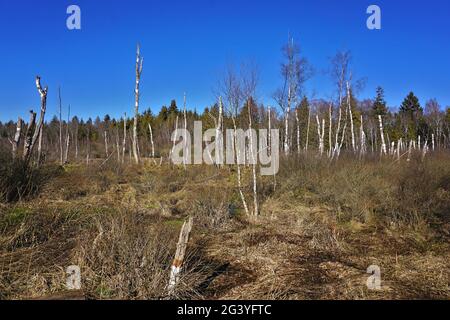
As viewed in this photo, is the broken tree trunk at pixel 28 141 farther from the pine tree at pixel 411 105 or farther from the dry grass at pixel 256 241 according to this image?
the pine tree at pixel 411 105

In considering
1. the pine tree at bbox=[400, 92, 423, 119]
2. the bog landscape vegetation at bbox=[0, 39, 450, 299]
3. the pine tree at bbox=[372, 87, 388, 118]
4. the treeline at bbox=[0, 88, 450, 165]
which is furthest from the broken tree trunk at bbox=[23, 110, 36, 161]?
the pine tree at bbox=[400, 92, 423, 119]

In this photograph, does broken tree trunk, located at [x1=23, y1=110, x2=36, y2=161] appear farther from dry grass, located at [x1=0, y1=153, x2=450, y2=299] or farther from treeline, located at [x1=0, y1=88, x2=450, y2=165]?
treeline, located at [x1=0, y1=88, x2=450, y2=165]

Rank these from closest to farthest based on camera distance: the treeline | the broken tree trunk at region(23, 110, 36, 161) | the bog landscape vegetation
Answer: the bog landscape vegetation
the broken tree trunk at region(23, 110, 36, 161)
the treeline

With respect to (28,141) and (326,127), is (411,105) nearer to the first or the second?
(326,127)

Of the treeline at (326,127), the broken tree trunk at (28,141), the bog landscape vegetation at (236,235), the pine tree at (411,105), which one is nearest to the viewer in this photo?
the bog landscape vegetation at (236,235)

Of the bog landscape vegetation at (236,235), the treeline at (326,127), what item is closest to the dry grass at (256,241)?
the bog landscape vegetation at (236,235)

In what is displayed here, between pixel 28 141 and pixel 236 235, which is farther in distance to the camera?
pixel 28 141

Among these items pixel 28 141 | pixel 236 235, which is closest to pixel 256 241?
pixel 236 235

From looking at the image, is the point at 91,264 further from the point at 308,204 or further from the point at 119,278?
the point at 308,204

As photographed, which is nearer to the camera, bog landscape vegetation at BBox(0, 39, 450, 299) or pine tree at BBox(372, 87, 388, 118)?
bog landscape vegetation at BBox(0, 39, 450, 299)

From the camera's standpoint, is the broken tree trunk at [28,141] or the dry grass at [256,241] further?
the broken tree trunk at [28,141]

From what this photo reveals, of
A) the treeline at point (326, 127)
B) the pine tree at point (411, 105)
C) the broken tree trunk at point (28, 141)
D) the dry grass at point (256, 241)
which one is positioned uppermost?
the pine tree at point (411, 105)

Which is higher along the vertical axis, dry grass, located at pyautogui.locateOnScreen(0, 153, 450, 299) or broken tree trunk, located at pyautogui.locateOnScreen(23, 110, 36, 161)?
broken tree trunk, located at pyautogui.locateOnScreen(23, 110, 36, 161)
